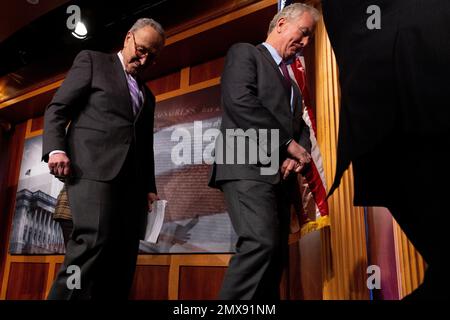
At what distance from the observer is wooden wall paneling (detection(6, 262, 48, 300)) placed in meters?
3.74

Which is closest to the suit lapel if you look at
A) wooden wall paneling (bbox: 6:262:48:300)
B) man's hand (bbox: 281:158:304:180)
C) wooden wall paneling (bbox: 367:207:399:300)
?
man's hand (bbox: 281:158:304:180)

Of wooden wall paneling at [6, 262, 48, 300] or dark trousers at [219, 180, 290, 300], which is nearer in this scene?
dark trousers at [219, 180, 290, 300]

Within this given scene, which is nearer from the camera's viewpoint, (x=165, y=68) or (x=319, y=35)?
(x=319, y=35)

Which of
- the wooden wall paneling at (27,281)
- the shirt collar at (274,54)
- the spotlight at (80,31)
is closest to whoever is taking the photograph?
the shirt collar at (274,54)

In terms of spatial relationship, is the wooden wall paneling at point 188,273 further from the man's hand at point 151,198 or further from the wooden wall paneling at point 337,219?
the man's hand at point 151,198

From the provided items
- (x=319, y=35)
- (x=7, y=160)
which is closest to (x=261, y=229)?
(x=319, y=35)

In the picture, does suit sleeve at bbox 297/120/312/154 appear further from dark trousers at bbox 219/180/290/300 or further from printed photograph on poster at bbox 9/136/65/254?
printed photograph on poster at bbox 9/136/65/254

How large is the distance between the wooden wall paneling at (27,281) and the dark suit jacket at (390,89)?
11.7ft

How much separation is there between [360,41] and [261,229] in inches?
23.7

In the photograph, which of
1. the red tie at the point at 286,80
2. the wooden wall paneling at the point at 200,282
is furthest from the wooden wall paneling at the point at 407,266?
the wooden wall paneling at the point at 200,282

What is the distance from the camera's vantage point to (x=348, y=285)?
1849mm

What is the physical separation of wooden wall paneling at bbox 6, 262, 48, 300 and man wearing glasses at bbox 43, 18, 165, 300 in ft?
8.75

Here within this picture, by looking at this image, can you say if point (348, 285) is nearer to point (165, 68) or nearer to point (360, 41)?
point (360, 41)

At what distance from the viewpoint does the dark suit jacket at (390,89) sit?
33.5 inches
